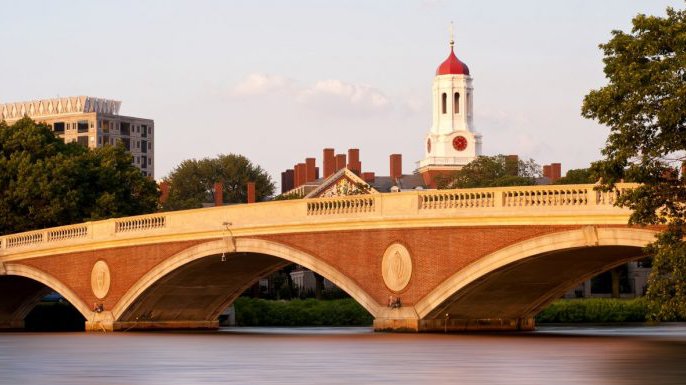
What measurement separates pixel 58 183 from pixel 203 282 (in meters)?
17.4

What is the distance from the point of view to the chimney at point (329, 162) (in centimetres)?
15500

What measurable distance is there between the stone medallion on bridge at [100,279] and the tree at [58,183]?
37.5 feet

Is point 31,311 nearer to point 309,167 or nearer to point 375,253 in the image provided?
point 375,253

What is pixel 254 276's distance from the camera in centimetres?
7119

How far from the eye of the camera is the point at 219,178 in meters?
167

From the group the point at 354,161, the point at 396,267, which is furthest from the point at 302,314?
the point at 354,161

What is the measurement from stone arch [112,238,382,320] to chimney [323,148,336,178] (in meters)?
86.5

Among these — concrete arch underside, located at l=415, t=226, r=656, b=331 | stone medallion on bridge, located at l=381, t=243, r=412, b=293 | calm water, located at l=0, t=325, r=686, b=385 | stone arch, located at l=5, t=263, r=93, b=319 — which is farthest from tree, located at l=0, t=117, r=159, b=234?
stone medallion on bridge, located at l=381, t=243, r=412, b=293

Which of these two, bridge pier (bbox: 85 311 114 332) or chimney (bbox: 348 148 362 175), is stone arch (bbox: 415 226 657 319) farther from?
chimney (bbox: 348 148 362 175)

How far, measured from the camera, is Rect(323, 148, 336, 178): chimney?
15500 centimetres

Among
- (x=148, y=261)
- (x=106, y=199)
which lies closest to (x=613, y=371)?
(x=148, y=261)

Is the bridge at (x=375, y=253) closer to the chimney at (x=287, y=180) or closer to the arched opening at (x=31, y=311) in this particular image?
the arched opening at (x=31, y=311)

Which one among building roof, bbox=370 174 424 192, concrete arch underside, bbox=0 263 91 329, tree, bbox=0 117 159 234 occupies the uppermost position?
building roof, bbox=370 174 424 192

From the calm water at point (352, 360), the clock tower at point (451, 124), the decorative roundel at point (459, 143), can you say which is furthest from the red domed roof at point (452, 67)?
the calm water at point (352, 360)
